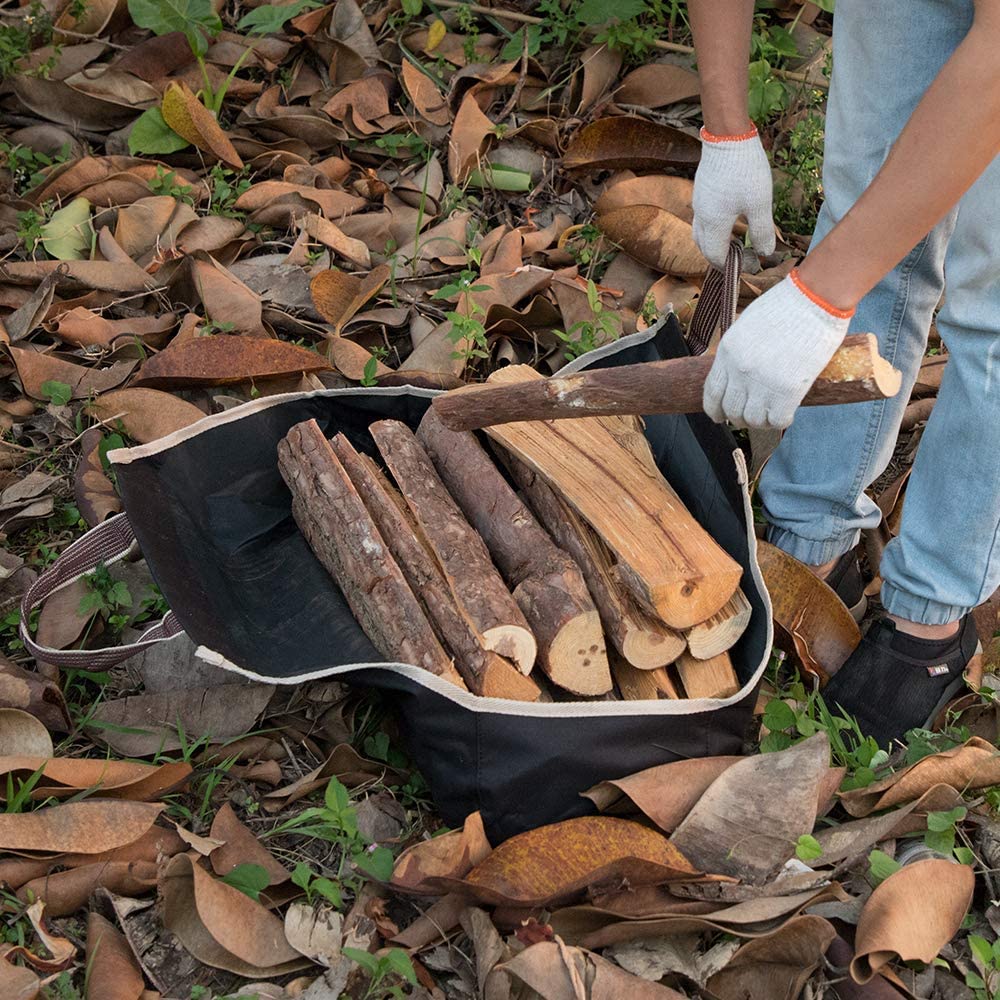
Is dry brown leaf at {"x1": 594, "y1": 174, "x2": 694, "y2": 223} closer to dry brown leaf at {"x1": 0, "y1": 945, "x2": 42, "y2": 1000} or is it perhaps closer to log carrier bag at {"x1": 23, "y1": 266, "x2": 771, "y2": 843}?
log carrier bag at {"x1": 23, "y1": 266, "x2": 771, "y2": 843}

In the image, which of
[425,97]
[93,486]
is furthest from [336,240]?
[93,486]

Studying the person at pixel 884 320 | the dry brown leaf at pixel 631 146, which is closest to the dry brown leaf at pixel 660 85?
the dry brown leaf at pixel 631 146

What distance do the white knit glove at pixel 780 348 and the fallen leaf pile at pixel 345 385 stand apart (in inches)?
20.4

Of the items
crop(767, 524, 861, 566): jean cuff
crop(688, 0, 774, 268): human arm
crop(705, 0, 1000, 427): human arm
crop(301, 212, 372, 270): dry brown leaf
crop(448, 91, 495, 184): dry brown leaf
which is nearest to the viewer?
crop(705, 0, 1000, 427): human arm

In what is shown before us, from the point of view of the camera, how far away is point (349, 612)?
193 cm

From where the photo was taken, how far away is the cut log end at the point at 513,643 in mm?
1701

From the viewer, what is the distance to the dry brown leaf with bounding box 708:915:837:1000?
4.73ft

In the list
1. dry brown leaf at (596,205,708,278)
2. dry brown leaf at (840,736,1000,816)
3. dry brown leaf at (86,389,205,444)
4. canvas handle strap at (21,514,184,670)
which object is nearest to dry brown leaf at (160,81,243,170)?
dry brown leaf at (86,389,205,444)

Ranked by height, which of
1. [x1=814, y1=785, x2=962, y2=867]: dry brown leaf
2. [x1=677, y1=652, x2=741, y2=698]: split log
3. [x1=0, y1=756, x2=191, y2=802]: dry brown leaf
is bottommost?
[x1=0, y1=756, x2=191, y2=802]: dry brown leaf

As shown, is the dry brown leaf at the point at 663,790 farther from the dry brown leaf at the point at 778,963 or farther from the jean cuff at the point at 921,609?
the jean cuff at the point at 921,609

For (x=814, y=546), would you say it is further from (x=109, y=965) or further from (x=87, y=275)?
(x=87, y=275)

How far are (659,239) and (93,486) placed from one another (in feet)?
4.28

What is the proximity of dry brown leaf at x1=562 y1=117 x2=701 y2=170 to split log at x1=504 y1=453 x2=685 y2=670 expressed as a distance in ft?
3.85

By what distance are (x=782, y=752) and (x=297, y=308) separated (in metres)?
1.42
